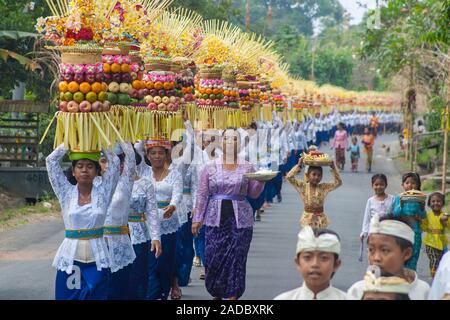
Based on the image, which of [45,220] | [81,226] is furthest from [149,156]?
[45,220]

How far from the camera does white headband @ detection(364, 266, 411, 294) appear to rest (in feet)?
18.6

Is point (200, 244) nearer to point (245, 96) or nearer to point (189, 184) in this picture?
point (189, 184)

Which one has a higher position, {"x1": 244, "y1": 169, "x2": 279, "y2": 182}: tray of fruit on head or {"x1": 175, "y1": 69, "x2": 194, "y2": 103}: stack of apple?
{"x1": 175, "y1": 69, "x2": 194, "y2": 103}: stack of apple

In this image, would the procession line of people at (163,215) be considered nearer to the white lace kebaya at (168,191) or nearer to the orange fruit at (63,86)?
the white lace kebaya at (168,191)

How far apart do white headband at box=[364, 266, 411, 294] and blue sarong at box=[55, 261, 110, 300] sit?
10.8 ft

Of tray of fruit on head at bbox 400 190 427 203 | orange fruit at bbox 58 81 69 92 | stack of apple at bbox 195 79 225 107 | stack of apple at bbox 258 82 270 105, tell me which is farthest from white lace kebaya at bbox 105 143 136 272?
stack of apple at bbox 258 82 270 105

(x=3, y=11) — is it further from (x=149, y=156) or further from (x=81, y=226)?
(x=81, y=226)

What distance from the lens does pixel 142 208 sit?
32.6 feet

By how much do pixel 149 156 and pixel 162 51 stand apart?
1873 millimetres

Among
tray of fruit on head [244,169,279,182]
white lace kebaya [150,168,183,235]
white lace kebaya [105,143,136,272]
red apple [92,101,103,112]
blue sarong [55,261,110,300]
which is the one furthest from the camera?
white lace kebaya [150,168,183,235]

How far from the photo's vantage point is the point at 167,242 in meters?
10.9

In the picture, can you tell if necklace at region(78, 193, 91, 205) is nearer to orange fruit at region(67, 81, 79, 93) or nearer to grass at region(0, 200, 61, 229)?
orange fruit at region(67, 81, 79, 93)

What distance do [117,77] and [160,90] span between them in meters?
2.10

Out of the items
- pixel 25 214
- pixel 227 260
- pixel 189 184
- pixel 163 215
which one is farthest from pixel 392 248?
pixel 25 214
